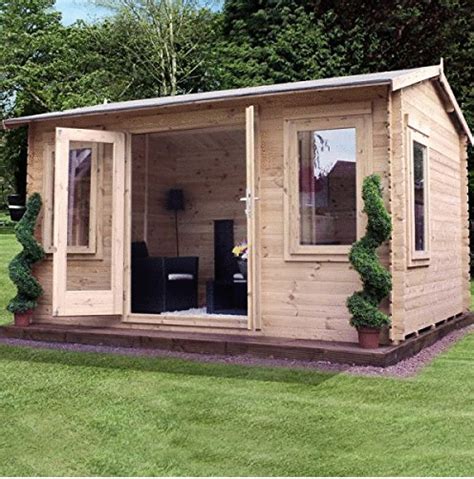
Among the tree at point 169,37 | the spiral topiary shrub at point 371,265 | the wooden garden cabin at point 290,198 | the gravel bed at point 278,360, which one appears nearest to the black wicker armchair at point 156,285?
the wooden garden cabin at point 290,198

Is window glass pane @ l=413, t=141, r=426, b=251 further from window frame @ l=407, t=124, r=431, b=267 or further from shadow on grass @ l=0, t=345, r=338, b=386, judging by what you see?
shadow on grass @ l=0, t=345, r=338, b=386

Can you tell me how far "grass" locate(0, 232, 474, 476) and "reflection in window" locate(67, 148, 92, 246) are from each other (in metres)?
1.64

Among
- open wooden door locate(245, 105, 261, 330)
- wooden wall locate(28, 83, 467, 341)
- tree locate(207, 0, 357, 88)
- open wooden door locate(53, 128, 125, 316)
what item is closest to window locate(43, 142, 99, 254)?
open wooden door locate(53, 128, 125, 316)

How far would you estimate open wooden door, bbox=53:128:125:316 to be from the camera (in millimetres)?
6305

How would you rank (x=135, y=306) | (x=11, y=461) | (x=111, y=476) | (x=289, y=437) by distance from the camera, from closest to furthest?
(x=111, y=476)
(x=11, y=461)
(x=289, y=437)
(x=135, y=306)

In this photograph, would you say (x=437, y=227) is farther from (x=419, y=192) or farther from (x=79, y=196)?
(x=79, y=196)

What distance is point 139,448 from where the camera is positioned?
3.33 meters

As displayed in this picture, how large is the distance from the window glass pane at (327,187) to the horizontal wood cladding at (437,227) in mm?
423

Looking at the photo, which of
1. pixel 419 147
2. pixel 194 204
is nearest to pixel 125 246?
pixel 194 204

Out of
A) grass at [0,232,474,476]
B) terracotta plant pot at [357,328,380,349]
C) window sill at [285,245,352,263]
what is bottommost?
grass at [0,232,474,476]

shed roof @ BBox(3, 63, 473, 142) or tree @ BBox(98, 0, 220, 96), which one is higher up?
tree @ BBox(98, 0, 220, 96)

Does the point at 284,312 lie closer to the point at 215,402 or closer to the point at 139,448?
the point at 215,402

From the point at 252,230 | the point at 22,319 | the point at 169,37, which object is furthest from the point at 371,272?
the point at 169,37

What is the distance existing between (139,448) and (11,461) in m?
0.63
